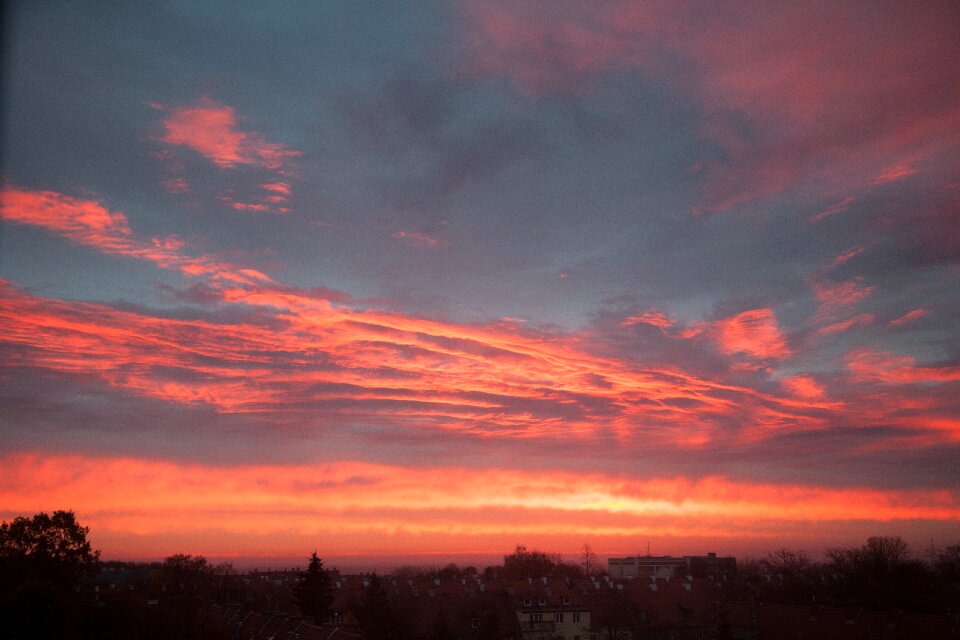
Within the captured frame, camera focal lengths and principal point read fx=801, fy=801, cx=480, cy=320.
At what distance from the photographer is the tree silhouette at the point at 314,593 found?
6600cm

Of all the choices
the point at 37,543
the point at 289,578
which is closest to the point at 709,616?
the point at 37,543

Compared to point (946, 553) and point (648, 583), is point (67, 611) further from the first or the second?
point (946, 553)

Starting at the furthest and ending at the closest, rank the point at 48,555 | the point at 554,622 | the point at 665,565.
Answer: the point at 665,565
the point at 554,622
the point at 48,555

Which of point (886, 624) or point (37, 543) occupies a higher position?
point (37, 543)

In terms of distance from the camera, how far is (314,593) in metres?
66.6

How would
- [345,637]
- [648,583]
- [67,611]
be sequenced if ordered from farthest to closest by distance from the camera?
[648,583] → [67,611] → [345,637]

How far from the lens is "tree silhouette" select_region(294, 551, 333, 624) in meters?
66.0

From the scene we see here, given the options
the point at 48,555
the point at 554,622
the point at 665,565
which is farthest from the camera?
the point at 665,565

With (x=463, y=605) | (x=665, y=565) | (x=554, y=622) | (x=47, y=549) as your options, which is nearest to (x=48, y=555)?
(x=47, y=549)

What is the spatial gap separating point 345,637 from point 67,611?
18.1 meters

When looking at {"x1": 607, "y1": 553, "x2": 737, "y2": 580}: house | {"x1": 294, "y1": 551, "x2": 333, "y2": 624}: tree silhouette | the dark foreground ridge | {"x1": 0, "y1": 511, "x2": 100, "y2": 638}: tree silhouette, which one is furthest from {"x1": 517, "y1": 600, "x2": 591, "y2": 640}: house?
{"x1": 607, "y1": 553, "x2": 737, "y2": 580}: house

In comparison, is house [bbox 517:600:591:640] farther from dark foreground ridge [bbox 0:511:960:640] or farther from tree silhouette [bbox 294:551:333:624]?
tree silhouette [bbox 294:551:333:624]

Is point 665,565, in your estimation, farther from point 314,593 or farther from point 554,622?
point 314,593

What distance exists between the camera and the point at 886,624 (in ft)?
162
